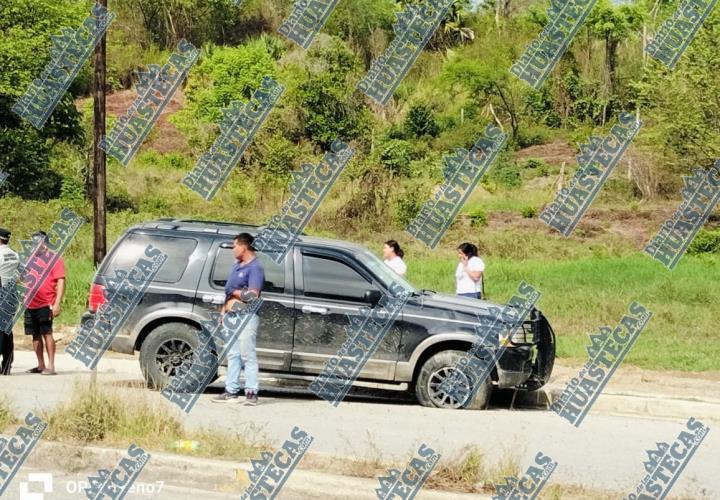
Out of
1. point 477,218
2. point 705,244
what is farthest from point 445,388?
point 477,218

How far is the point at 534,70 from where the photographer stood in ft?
214

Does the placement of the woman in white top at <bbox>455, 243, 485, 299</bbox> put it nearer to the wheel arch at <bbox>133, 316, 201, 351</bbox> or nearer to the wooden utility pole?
the wheel arch at <bbox>133, 316, 201, 351</bbox>

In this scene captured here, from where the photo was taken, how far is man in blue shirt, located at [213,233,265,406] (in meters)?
11.7

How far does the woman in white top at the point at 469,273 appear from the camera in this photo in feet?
50.4

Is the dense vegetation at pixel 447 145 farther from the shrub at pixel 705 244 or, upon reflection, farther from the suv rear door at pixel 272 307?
the suv rear door at pixel 272 307

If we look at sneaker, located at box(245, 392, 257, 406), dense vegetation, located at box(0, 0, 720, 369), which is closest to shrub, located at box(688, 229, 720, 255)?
dense vegetation, located at box(0, 0, 720, 369)

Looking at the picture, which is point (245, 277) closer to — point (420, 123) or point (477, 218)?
point (477, 218)

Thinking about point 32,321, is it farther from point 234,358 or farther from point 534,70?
point 534,70

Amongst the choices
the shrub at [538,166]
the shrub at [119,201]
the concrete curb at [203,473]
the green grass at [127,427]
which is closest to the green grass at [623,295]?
the green grass at [127,427]

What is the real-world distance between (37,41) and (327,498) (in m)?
35.5

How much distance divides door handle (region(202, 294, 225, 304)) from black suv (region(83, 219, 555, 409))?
Answer: 1 centimetres

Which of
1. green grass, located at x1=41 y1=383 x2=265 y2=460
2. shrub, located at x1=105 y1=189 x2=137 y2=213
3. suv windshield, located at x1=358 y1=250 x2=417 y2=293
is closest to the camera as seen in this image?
green grass, located at x1=41 y1=383 x2=265 y2=460

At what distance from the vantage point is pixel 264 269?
1280 cm

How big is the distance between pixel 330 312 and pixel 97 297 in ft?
8.88
